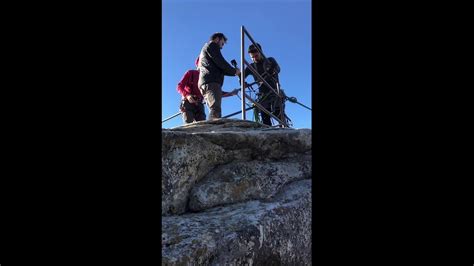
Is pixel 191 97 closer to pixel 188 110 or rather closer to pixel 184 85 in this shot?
pixel 184 85

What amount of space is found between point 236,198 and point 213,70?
11.4 ft

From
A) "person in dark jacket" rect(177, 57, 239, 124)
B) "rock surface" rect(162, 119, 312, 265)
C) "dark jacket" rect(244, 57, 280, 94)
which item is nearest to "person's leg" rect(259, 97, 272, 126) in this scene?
"dark jacket" rect(244, 57, 280, 94)

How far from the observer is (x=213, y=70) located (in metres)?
5.68

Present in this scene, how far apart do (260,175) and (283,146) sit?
0.65 metres

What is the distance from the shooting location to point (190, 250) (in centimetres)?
194

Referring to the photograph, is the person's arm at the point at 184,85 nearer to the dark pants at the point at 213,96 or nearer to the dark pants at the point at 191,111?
the dark pants at the point at 191,111

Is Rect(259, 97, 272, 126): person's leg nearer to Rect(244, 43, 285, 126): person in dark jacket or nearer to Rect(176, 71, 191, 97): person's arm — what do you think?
Rect(244, 43, 285, 126): person in dark jacket

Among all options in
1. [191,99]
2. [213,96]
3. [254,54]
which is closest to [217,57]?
[213,96]

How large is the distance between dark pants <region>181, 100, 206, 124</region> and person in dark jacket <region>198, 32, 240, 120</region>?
1155mm

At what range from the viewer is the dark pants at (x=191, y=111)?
22.6 feet

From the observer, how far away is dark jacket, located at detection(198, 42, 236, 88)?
5.64m
